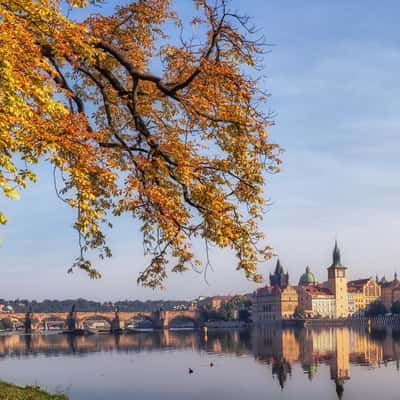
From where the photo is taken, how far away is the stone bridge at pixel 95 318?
512 ft

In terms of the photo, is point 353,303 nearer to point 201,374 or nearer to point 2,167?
point 201,374

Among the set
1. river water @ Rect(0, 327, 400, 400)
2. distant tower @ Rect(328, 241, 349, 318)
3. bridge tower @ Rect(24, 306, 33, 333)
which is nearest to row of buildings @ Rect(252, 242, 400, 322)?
distant tower @ Rect(328, 241, 349, 318)

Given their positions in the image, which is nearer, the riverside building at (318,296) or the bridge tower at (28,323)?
the bridge tower at (28,323)

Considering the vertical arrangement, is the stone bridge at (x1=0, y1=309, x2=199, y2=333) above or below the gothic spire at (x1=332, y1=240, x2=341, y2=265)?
below

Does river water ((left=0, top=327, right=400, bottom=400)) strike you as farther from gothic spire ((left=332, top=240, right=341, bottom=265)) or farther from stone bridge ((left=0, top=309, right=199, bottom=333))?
gothic spire ((left=332, top=240, right=341, bottom=265))

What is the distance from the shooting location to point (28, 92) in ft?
23.9

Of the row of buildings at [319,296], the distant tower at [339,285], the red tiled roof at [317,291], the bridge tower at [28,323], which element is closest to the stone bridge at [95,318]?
the bridge tower at [28,323]

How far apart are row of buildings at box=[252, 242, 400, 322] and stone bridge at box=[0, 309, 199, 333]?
856 inches

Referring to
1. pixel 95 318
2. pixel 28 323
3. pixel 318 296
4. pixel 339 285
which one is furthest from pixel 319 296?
pixel 28 323

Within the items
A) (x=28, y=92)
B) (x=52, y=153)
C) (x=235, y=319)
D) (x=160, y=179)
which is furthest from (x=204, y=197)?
(x=235, y=319)

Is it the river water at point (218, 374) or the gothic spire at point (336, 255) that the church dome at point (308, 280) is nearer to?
the gothic spire at point (336, 255)

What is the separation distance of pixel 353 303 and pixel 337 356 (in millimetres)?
136027

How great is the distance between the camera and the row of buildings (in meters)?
178

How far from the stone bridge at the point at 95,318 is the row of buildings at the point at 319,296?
71.4ft
